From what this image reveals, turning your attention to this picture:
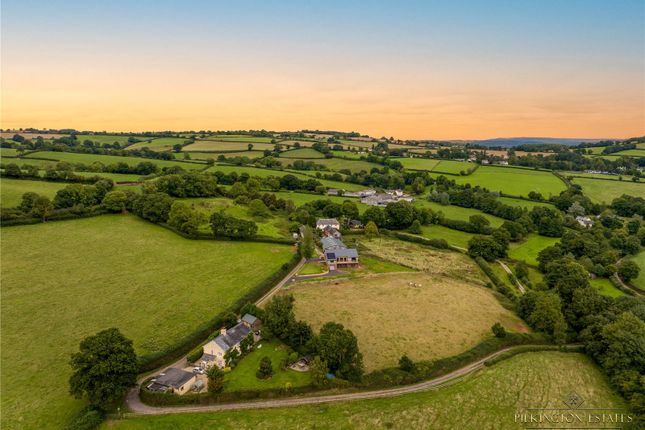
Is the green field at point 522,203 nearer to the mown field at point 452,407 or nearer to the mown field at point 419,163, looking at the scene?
the mown field at point 419,163

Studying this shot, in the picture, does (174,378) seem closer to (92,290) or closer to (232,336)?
(232,336)

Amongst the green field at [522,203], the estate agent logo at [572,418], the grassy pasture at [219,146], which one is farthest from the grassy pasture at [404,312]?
the grassy pasture at [219,146]

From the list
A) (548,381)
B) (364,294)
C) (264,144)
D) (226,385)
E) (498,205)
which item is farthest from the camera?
(264,144)

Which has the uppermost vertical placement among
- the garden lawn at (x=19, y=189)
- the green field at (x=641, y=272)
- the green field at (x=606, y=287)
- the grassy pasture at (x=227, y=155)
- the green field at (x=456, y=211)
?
the grassy pasture at (x=227, y=155)

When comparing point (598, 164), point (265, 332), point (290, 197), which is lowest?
point (265, 332)

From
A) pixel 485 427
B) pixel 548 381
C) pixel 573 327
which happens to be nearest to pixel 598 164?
pixel 573 327

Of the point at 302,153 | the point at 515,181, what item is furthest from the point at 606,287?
the point at 302,153

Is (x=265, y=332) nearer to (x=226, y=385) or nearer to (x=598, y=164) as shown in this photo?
(x=226, y=385)
